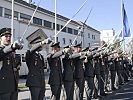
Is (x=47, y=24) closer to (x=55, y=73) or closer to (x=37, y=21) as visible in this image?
(x=37, y=21)

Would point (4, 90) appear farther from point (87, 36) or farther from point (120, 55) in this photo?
point (87, 36)

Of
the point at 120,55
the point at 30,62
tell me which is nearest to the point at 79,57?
the point at 30,62

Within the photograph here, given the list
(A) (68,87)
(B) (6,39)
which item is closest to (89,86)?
(A) (68,87)

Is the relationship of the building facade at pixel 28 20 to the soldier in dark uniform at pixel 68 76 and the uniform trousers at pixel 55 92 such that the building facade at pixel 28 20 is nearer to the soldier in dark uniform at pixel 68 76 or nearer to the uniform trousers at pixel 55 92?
the soldier in dark uniform at pixel 68 76

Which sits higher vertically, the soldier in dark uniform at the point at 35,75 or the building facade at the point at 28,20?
the building facade at the point at 28,20

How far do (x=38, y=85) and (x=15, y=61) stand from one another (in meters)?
0.75

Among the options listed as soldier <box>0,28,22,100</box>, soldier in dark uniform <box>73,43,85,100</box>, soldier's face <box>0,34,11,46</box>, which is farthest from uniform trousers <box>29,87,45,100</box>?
soldier in dark uniform <box>73,43,85,100</box>

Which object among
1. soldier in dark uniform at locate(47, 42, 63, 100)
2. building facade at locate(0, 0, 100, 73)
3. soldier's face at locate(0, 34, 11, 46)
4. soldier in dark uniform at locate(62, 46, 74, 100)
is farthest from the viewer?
building facade at locate(0, 0, 100, 73)

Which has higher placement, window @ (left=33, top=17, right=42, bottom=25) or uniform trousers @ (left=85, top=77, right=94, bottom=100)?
window @ (left=33, top=17, right=42, bottom=25)

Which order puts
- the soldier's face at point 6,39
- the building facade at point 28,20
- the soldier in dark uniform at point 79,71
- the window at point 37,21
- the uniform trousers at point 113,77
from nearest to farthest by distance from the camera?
the soldier's face at point 6,39, the soldier in dark uniform at point 79,71, the uniform trousers at point 113,77, the building facade at point 28,20, the window at point 37,21

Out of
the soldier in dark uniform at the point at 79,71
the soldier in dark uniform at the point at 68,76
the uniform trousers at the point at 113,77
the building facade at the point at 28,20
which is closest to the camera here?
the soldier in dark uniform at the point at 68,76

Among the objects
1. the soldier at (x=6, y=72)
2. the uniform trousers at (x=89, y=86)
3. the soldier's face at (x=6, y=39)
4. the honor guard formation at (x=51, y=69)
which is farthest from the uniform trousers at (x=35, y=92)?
the uniform trousers at (x=89, y=86)

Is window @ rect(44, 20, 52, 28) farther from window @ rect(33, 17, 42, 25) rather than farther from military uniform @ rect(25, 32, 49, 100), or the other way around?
military uniform @ rect(25, 32, 49, 100)

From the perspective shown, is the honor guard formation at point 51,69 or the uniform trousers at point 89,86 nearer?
the honor guard formation at point 51,69
